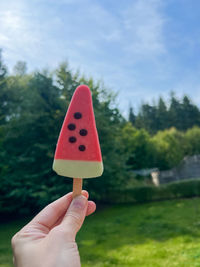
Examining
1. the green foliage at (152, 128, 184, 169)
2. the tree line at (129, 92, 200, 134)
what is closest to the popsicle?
the green foliage at (152, 128, 184, 169)

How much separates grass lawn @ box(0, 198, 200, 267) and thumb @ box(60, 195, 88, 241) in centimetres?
361

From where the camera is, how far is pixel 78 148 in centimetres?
181

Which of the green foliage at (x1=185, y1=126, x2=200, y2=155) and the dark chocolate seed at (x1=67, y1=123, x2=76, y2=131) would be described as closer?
the dark chocolate seed at (x1=67, y1=123, x2=76, y2=131)

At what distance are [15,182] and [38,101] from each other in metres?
4.05

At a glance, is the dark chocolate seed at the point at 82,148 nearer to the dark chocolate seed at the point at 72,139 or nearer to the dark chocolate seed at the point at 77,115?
the dark chocolate seed at the point at 72,139

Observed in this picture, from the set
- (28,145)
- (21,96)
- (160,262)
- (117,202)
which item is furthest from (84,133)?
(117,202)

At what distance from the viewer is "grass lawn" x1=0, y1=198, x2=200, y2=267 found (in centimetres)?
479

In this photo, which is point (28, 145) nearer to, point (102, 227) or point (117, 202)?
point (102, 227)

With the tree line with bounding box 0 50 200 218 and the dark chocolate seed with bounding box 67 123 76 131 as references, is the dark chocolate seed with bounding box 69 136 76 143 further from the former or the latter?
the tree line with bounding box 0 50 200 218

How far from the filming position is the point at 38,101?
36.7 feet

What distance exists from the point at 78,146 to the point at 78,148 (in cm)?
2

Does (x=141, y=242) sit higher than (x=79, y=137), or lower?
lower

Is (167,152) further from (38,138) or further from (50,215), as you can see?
(50,215)

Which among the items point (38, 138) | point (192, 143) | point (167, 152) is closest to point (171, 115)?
point (192, 143)
